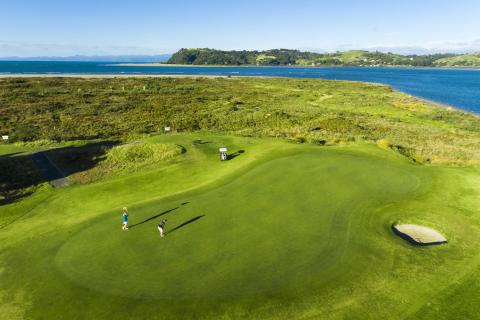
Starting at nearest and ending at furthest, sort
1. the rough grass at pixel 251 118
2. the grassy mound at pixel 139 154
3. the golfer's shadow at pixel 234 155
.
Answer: the golfer's shadow at pixel 234 155, the grassy mound at pixel 139 154, the rough grass at pixel 251 118

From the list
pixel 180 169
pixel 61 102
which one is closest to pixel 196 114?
pixel 61 102

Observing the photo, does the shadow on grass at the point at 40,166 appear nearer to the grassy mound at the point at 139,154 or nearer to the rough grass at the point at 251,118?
the grassy mound at the point at 139,154

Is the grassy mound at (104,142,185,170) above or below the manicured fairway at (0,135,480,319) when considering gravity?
below

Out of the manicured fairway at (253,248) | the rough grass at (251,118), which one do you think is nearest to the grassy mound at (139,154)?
the manicured fairway at (253,248)

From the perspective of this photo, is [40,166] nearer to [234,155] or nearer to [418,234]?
[234,155]

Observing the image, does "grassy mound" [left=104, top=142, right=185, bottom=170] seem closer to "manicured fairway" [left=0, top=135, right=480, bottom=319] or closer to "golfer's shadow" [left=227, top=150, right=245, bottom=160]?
"golfer's shadow" [left=227, top=150, right=245, bottom=160]

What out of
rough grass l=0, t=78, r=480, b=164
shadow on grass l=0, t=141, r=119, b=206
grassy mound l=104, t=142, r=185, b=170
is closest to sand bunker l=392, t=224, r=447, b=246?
rough grass l=0, t=78, r=480, b=164

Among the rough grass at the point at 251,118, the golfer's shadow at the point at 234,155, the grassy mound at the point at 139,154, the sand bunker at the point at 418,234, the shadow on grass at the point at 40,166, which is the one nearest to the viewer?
the sand bunker at the point at 418,234
